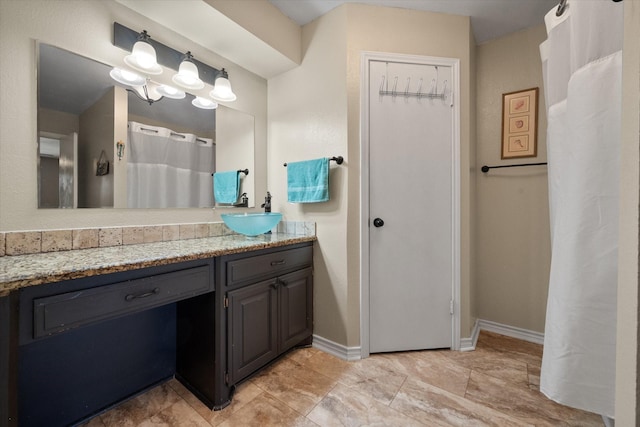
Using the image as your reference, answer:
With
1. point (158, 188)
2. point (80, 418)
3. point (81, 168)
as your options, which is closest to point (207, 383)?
point (80, 418)

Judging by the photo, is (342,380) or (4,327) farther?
(342,380)

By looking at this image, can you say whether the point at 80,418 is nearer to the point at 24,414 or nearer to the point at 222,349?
the point at 24,414

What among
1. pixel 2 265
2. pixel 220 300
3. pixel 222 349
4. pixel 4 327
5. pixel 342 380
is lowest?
pixel 342 380

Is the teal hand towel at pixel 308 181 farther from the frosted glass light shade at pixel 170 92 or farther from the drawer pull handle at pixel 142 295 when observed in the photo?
the drawer pull handle at pixel 142 295

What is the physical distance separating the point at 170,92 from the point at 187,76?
153 mm

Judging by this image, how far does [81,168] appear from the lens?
4.30 feet

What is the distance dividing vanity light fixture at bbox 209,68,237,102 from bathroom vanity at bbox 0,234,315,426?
1133 millimetres

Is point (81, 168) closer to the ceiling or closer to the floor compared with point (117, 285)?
closer to the ceiling

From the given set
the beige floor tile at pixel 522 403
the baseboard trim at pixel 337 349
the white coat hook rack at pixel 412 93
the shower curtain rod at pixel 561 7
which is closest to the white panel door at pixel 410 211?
the white coat hook rack at pixel 412 93

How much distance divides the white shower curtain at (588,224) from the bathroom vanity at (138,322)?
1362mm

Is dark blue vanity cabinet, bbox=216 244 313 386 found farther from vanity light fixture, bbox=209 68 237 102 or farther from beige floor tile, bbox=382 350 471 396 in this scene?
vanity light fixture, bbox=209 68 237 102

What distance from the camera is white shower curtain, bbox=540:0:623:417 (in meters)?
0.88

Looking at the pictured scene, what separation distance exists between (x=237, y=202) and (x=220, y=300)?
90cm

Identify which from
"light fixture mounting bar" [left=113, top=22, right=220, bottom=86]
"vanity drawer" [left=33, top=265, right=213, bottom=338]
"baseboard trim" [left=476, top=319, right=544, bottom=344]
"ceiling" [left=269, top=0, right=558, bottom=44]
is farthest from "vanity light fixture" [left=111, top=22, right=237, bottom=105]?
"baseboard trim" [left=476, top=319, right=544, bottom=344]
